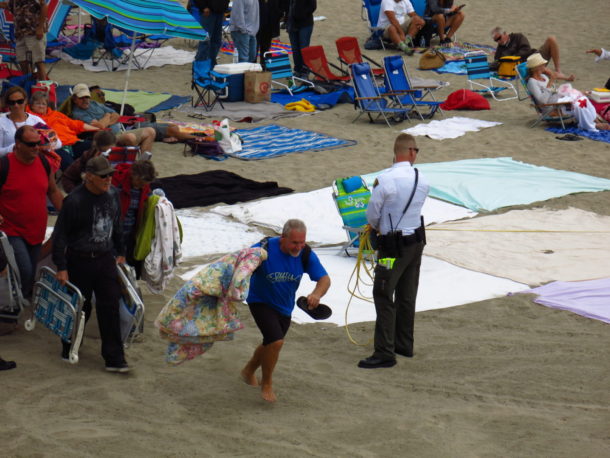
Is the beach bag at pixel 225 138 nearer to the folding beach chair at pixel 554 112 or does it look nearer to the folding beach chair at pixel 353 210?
the folding beach chair at pixel 353 210

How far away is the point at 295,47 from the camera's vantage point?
54.5 feet

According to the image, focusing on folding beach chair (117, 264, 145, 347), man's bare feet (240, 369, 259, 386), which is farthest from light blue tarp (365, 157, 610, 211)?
folding beach chair (117, 264, 145, 347)

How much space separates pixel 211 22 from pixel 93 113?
5281 millimetres

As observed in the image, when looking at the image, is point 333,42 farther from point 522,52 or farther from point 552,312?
point 552,312

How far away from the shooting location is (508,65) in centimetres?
1675

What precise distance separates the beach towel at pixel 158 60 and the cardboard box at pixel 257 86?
10.6ft

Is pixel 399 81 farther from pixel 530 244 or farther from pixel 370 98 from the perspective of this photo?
pixel 530 244

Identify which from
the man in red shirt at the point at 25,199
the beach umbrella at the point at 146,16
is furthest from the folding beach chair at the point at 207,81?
the man in red shirt at the point at 25,199

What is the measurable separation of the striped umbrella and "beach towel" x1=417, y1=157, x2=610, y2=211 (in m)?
3.52

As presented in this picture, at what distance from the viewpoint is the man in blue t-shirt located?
17.2 feet

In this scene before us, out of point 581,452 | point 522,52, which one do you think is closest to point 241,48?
point 522,52

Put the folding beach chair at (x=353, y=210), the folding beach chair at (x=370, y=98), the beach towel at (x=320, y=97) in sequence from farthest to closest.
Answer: the beach towel at (x=320, y=97) → the folding beach chair at (x=370, y=98) → the folding beach chair at (x=353, y=210)

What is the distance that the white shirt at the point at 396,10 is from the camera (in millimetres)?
18875

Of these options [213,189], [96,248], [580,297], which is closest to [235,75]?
[213,189]
